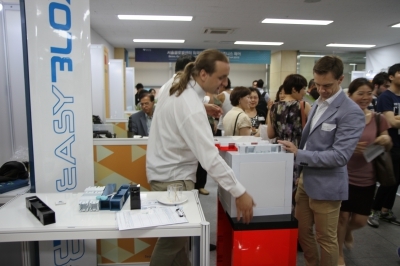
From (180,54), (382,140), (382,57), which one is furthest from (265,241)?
(382,57)

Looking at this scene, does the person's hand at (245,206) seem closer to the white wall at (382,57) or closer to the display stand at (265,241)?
the display stand at (265,241)

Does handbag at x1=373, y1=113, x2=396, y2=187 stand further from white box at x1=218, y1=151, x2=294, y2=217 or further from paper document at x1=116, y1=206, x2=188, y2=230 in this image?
paper document at x1=116, y1=206, x2=188, y2=230

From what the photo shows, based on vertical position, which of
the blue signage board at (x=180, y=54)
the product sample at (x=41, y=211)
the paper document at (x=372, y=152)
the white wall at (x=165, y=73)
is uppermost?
the blue signage board at (x=180, y=54)

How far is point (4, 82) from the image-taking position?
2482 mm

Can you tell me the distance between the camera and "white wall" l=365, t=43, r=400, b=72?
9133mm

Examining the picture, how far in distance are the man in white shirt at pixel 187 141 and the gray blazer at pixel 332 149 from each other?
0.45 metres

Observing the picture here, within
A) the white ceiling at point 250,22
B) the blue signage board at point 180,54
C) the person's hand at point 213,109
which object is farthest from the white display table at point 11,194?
the blue signage board at point 180,54

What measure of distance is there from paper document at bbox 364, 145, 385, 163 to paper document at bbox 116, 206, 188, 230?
1.35m

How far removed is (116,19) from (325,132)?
19.0 ft

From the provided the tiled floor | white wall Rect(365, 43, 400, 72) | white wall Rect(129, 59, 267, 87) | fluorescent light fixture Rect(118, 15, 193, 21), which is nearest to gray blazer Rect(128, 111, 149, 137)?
the tiled floor

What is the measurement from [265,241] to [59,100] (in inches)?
55.9

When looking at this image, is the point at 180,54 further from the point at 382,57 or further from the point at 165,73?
the point at 382,57

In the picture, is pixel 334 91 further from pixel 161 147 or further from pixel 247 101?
pixel 247 101

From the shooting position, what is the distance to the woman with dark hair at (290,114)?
2.19 metres
